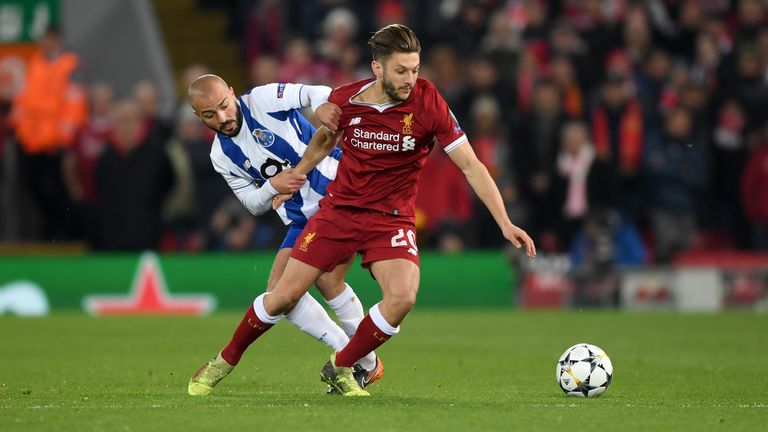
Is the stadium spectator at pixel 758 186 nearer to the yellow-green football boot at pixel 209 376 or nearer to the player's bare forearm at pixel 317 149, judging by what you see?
the player's bare forearm at pixel 317 149

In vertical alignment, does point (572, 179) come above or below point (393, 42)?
above

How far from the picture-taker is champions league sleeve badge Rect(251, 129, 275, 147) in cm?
918

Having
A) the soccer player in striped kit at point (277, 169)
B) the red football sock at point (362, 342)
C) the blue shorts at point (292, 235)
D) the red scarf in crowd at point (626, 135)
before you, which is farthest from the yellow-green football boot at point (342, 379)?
the red scarf in crowd at point (626, 135)

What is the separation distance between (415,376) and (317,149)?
2.48 meters

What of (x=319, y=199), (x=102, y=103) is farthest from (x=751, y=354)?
(x=102, y=103)

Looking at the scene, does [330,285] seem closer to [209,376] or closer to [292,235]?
[292,235]

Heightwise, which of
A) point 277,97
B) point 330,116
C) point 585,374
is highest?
point 277,97

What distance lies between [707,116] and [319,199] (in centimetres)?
1027

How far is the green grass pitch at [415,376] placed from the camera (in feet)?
24.6

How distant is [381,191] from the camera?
8.54 metres

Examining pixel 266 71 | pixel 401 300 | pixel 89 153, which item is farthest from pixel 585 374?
pixel 89 153

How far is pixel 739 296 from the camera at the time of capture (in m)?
18.3

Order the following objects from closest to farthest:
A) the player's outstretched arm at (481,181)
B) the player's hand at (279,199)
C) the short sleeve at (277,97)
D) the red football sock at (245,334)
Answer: the player's outstretched arm at (481,181) → the red football sock at (245,334) → the player's hand at (279,199) → the short sleeve at (277,97)

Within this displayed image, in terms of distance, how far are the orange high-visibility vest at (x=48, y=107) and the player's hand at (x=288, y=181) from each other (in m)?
10.2
